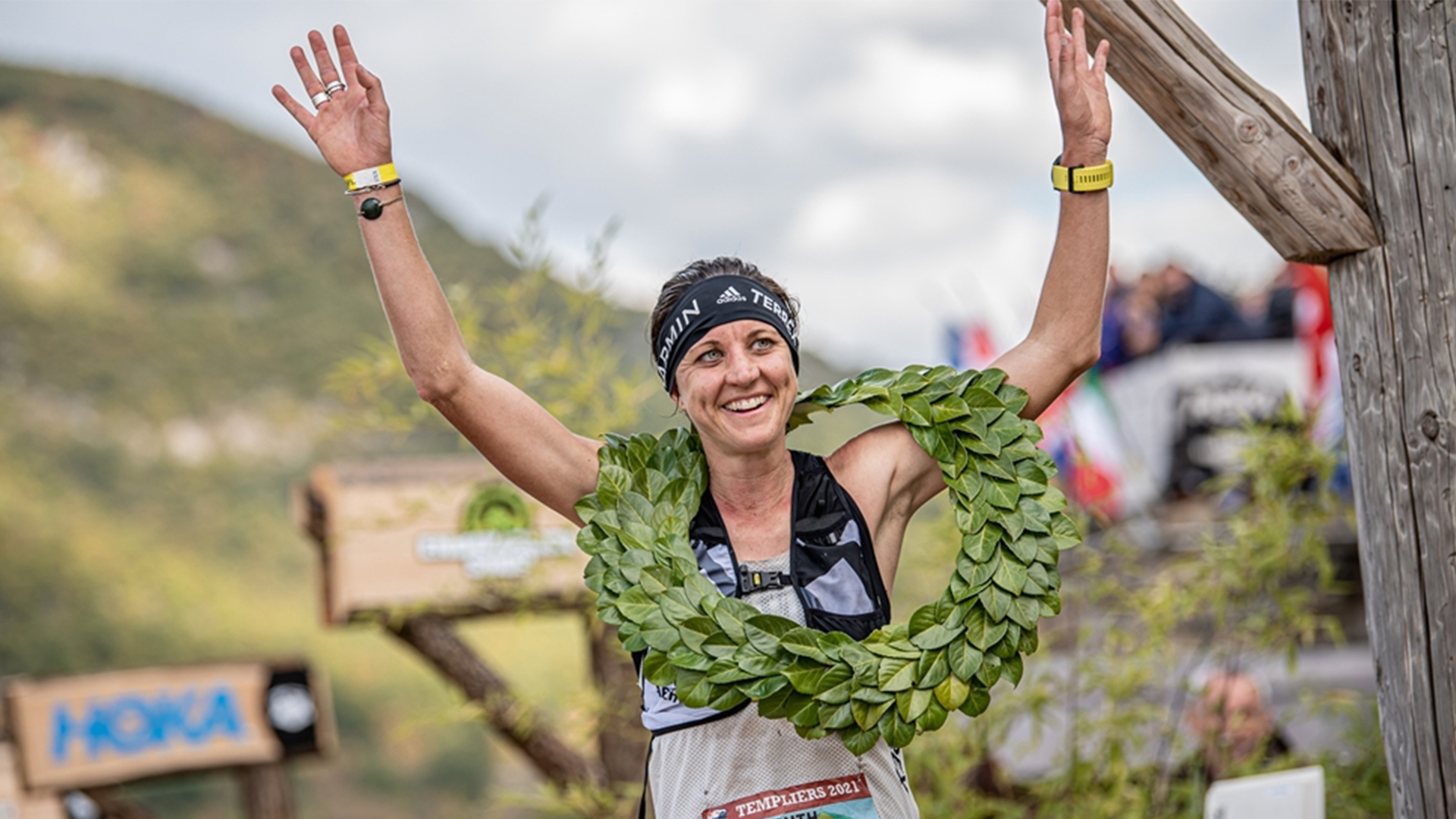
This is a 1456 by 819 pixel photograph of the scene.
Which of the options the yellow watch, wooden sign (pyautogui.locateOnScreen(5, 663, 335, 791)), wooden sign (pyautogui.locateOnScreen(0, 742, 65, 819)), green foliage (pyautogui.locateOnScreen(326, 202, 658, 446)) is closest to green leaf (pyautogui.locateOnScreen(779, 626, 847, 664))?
the yellow watch

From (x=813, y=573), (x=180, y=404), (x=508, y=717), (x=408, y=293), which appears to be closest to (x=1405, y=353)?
(x=813, y=573)

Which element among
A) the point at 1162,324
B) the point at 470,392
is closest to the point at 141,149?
the point at 1162,324

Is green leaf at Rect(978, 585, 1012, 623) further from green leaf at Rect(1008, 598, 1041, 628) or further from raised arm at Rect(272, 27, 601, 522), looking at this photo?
raised arm at Rect(272, 27, 601, 522)

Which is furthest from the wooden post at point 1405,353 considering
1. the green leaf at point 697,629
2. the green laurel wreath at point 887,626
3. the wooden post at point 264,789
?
the wooden post at point 264,789

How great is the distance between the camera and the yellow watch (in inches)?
73.5

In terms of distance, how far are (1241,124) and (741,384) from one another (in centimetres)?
91

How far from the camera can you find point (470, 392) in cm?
179

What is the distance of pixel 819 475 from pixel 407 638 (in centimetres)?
240

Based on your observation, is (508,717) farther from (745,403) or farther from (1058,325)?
(1058,325)

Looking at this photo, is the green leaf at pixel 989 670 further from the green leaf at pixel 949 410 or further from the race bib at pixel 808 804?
the green leaf at pixel 949 410

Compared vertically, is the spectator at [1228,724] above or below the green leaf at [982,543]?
below

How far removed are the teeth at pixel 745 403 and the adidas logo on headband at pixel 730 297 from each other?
Answer: 15cm

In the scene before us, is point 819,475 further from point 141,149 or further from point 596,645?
point 141,149

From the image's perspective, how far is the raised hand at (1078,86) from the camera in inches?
72.1
